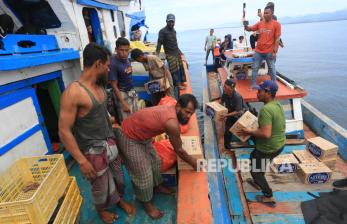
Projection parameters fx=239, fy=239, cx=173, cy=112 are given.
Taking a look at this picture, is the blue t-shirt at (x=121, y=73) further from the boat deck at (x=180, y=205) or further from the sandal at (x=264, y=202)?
the sandal at (x=264, y=202)

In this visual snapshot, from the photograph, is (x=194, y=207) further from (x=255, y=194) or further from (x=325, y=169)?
(x=325, y=169)

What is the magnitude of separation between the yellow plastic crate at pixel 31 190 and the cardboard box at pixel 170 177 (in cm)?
133

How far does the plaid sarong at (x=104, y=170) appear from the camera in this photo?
2551mm

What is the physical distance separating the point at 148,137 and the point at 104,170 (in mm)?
611

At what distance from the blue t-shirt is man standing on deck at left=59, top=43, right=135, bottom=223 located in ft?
5.95

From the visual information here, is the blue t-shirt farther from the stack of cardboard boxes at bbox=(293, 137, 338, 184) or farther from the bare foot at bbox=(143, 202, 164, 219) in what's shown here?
the stack of cardboard boxes at bbox=(293, 137, 338, 184)

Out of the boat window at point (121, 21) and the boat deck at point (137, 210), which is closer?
the boat deck at point (137, 210)

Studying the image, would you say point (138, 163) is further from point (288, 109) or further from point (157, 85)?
point (288, 109)

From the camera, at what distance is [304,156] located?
17.1 ft

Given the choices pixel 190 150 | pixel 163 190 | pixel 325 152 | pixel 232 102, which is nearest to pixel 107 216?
pixel 163 190

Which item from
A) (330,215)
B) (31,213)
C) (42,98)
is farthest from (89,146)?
(42,98)

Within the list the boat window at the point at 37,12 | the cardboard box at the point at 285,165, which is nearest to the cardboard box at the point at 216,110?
the cardboard box at the point at 285,165

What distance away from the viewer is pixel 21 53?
350cm

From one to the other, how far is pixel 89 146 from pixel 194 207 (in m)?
1.39
